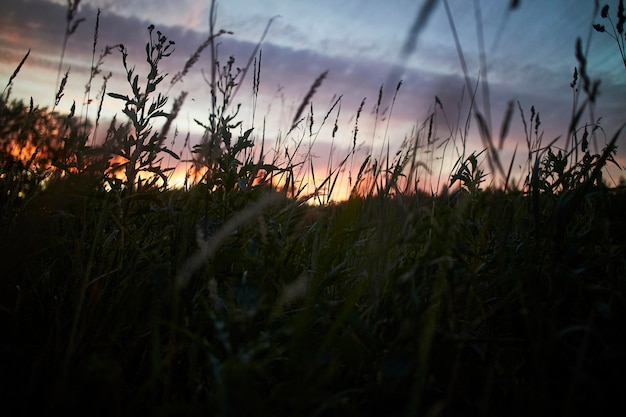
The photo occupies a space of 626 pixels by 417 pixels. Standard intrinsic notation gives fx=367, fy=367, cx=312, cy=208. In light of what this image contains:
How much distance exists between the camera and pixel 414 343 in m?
0.97

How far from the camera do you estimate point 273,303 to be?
1.26 meters

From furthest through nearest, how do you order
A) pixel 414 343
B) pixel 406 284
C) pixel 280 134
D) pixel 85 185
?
pixel 280 134
pixel 85 185
pixel 406 284
pixel 414 343

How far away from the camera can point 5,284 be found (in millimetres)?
1271

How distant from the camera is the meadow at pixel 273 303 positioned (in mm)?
886

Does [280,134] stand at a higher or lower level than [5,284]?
higher

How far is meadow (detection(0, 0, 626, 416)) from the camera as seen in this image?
0.89m

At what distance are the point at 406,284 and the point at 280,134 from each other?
1.61 meters

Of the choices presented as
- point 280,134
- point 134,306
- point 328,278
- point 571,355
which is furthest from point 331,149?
point 571,355

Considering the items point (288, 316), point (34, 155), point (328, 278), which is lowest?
point (288, 316)

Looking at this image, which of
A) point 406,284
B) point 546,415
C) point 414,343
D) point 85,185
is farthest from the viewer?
point 85,185

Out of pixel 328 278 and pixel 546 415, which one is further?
pixel 328 278

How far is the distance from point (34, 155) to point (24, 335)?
0.98m

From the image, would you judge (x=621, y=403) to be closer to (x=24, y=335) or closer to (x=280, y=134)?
(x=24, y=335)

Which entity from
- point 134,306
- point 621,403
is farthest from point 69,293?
point 621,403
